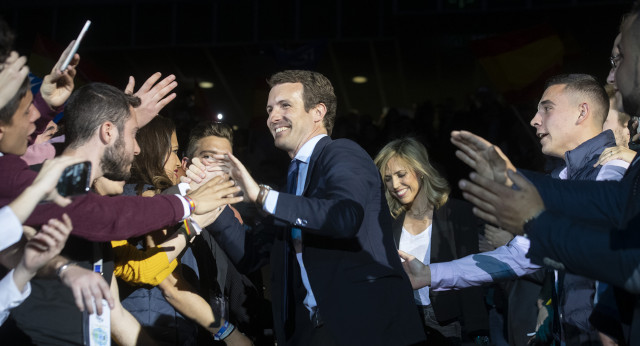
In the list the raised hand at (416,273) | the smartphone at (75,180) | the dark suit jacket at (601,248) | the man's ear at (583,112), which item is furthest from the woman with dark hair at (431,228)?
the smartphone at (75,180)

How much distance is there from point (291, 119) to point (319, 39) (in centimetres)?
1438

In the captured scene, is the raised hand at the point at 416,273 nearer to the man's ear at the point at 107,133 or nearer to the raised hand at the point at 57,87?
the man's ear at the point at 107,133

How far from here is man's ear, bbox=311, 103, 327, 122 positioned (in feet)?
12.9

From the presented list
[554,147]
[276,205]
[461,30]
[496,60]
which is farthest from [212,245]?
[461,30]

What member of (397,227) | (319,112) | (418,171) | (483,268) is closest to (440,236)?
(397,227)

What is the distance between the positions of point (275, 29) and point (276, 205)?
1611 centimetres

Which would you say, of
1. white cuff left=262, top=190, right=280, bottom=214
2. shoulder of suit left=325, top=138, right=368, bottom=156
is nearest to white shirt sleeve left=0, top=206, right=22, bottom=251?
white cuff left=262, top=190, right=280, bottom=214

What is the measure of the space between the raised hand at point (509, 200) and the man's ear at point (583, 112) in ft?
6.73

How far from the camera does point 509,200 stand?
2.39 meters

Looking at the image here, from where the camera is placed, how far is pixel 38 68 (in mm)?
9961

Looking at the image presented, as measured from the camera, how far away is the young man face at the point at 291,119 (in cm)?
381

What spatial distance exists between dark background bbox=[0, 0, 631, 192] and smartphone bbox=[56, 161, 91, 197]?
23.1 ft

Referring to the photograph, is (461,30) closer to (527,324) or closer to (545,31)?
(545,31)

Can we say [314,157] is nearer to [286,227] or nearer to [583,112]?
[286,227]
